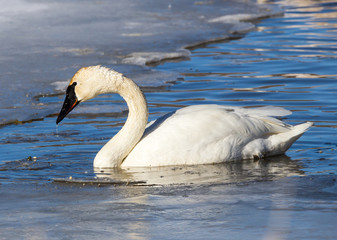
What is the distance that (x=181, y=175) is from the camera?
5906mm

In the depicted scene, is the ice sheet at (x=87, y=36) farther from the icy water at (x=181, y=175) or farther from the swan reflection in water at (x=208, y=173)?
the swan reflection in water at (x=208, y=173)

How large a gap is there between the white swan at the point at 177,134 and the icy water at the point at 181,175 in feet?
0.43

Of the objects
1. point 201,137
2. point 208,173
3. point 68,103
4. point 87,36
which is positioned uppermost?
point 87,36

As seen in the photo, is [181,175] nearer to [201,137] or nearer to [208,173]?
[208,173]

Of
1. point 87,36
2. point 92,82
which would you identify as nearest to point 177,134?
point 92,82

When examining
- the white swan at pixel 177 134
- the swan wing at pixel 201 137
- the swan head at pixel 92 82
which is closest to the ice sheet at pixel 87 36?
the swan head at pixel 92 82

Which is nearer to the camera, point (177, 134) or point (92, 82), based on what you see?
point (177, 134)

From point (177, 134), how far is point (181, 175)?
0.49m

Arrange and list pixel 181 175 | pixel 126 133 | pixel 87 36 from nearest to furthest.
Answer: pixel 181 175 < pixel 126 133 < pixel 87 36

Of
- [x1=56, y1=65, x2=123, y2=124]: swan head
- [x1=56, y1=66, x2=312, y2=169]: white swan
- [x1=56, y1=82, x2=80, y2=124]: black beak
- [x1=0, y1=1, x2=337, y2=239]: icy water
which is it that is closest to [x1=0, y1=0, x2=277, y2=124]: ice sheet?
[x1=0, y1=1, x2=337, y2=239]: icy water

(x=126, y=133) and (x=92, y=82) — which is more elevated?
(x=92, y=82)

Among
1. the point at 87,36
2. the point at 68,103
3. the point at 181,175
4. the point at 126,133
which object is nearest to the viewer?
the point at 181,175

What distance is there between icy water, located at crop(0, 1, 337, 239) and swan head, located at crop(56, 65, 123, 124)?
0.57 meters

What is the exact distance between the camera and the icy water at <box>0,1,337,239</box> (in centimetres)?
429
